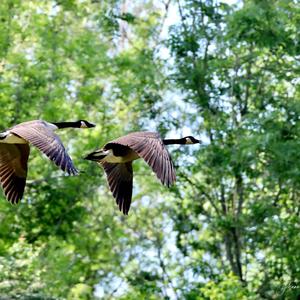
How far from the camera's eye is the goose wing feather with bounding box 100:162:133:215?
12.6 meters

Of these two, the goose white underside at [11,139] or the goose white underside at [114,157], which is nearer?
the goose white underside at [11,139]

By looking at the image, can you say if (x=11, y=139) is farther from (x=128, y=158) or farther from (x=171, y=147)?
(x=171, y=147)

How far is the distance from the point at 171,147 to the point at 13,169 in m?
7.95

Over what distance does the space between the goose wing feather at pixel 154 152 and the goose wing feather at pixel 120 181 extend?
0.85 metres

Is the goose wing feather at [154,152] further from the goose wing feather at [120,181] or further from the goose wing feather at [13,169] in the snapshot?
the goose wing feather at [13,169]

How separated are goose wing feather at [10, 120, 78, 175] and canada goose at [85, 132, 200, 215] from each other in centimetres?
50

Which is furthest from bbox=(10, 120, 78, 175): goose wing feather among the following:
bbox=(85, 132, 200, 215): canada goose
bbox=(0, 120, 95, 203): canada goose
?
bbox=(85, 132, 200, 215): canada goose

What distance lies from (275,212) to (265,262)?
861 mm

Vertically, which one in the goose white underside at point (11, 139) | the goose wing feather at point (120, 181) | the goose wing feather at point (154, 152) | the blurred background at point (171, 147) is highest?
the blurred background at point (171, 147)

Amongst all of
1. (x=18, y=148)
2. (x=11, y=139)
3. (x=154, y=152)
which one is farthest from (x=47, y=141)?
(x=18, y=148)

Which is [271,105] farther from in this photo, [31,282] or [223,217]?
[31,282]

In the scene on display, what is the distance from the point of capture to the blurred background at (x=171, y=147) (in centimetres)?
1895

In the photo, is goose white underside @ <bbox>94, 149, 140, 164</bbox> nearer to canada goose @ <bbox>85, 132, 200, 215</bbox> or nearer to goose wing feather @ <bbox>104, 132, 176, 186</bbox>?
canada goose @ <bbox>85, 132, 200, 215</bbox>

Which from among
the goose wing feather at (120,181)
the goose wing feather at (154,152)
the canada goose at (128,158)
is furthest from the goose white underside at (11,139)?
the goose wing feather at (154,152)
